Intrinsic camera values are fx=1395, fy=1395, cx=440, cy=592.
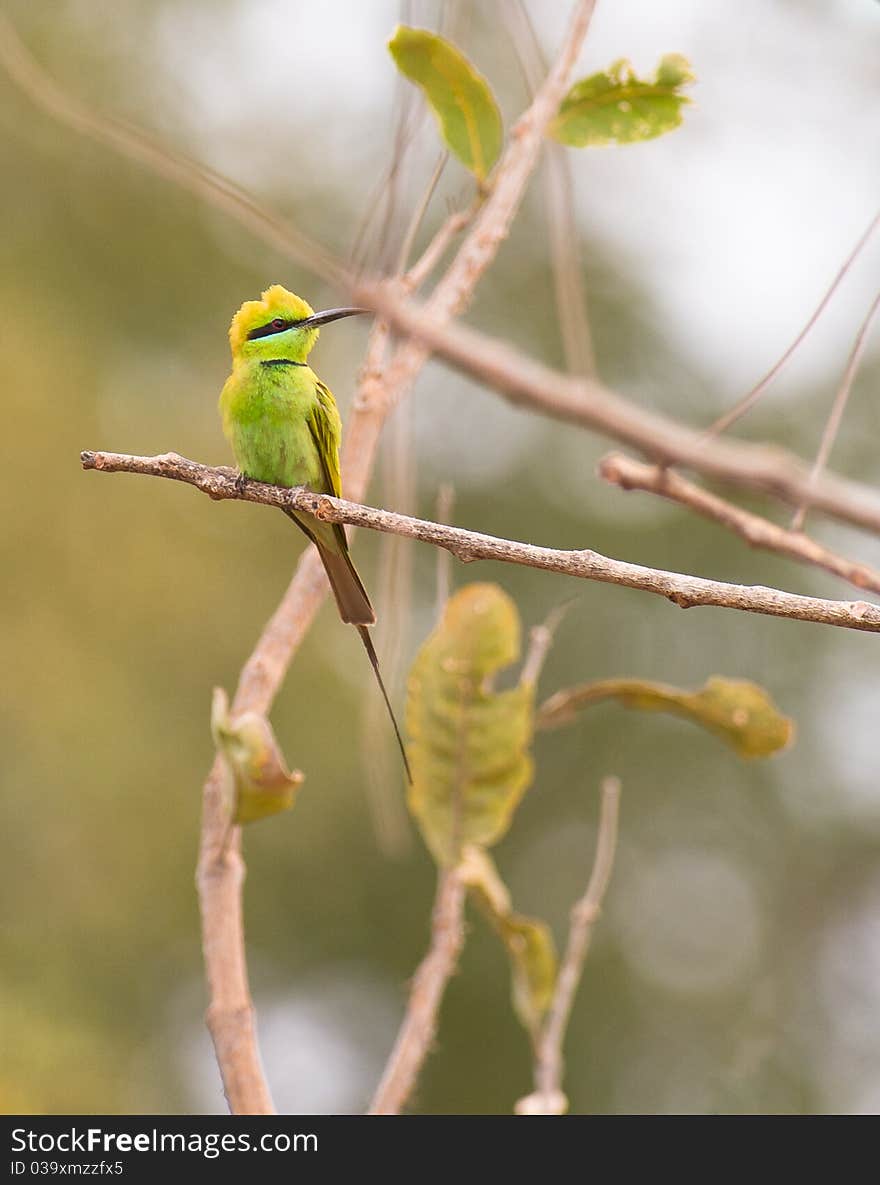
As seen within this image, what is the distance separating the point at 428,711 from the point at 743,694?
493 millimetres

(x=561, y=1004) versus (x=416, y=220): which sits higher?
(x=416, y=220)

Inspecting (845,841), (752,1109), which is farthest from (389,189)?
(845,841)

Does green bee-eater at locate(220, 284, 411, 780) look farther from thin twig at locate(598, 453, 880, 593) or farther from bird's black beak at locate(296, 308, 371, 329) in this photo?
thin twig at locate(598, 453, 880, 593)

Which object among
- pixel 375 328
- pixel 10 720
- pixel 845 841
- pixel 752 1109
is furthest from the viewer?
pixel 845 841

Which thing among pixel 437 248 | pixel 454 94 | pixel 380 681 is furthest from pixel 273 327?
pixel 380 681

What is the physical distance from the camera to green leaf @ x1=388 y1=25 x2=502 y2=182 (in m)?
1.87

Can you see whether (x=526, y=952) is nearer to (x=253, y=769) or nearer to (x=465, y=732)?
(x=465, y=732)

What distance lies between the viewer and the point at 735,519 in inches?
70.1

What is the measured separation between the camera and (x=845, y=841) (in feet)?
23.5

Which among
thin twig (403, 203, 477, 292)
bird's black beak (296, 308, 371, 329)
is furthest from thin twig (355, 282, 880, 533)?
bird's black beak (296, 308, 371, 329)

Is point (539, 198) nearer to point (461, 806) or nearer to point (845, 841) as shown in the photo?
point (845, 841)

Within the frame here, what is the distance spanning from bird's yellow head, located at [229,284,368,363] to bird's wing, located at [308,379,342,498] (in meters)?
0.09

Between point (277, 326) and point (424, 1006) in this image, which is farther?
point (277, 326)

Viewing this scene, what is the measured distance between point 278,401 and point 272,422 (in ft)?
0.14
